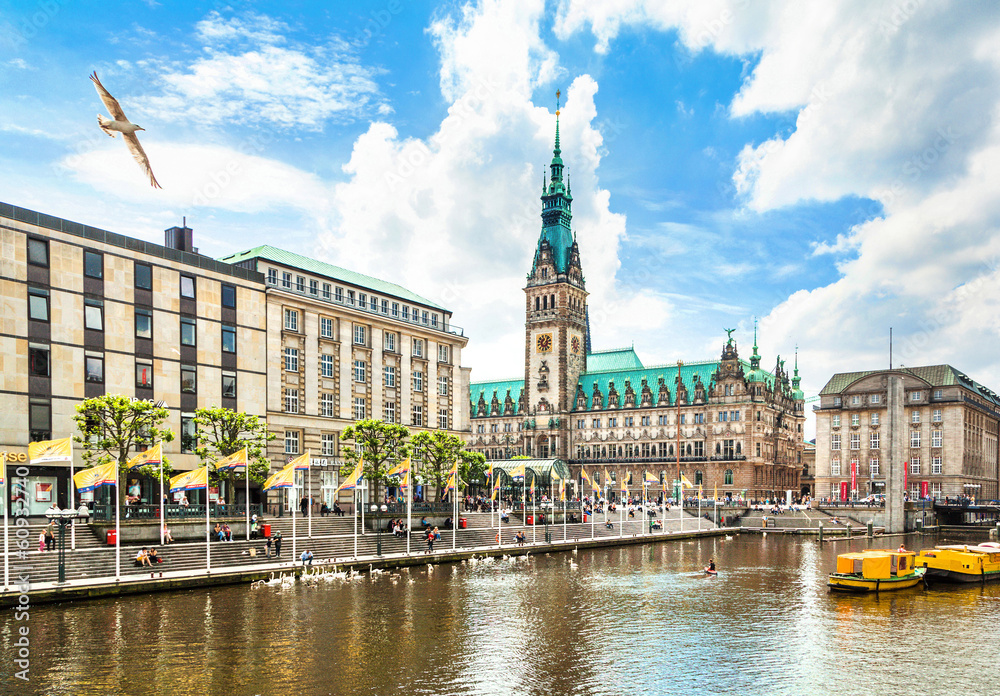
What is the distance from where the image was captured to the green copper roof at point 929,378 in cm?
16088

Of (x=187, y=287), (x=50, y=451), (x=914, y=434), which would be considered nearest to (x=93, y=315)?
(x=187, y=287)

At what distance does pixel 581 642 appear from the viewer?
3850cm

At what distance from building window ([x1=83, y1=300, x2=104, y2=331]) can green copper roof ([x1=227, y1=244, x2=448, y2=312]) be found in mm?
20398

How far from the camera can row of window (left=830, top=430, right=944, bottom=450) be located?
521 feet

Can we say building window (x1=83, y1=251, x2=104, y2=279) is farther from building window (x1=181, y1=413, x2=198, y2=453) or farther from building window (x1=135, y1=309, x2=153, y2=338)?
building window (x1=181, y1=413, x2=198, y2=453)

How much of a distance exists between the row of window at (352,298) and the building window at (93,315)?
20.3 meters

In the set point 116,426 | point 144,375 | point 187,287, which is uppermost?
point 187,287

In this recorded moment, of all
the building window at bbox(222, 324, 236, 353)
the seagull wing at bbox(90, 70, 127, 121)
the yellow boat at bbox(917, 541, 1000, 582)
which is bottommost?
the yellow boat at bbox(917, 541, 1000, 582)

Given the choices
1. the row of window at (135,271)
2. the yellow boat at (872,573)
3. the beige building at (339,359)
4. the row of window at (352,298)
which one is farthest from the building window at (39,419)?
the yellow boat at (872,573)

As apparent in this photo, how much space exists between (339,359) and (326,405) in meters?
5.49

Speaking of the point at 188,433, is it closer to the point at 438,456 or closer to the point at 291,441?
the point at 291,441

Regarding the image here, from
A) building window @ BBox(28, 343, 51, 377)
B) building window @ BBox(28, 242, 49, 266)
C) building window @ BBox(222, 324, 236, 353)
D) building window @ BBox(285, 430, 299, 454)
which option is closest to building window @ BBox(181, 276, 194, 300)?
building window @ BBox(222, 324, 236, 353)

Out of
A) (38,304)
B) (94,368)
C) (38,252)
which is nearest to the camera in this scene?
(38,304)

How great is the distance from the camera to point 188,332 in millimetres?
78875
